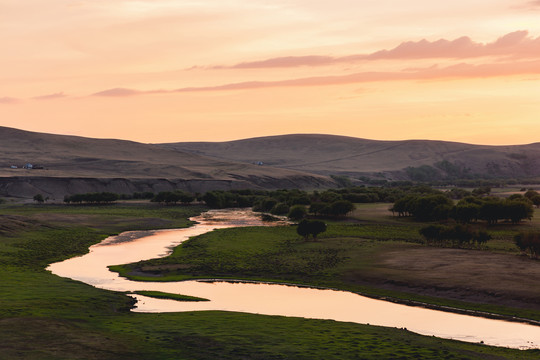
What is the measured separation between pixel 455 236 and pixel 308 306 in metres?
40.9

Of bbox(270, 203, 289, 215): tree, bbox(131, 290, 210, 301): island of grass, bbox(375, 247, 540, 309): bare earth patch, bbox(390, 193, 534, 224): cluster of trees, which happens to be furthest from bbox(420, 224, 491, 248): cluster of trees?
bbox(270, 203, 289, 215): tree

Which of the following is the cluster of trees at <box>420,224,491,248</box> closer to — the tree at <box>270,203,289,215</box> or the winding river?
the winding river

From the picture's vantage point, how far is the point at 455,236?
90.9 m

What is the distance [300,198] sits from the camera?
182875 mm

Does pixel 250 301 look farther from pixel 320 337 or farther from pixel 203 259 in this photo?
pixel 203 259

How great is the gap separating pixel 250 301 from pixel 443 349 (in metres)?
22.7

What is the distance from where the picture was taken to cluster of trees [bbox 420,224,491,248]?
89.9 metres

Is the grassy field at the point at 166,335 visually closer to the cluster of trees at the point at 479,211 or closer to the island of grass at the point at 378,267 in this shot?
the island of grass at the point at 378,267

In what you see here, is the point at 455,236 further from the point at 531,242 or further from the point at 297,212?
the point at 297,212

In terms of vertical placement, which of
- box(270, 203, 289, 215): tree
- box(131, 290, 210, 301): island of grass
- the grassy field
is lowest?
box(131, 290, 210, 301): island of grass

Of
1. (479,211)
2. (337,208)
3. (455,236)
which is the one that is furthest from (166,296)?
(337,208)

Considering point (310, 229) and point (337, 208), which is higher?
point (337, 208)

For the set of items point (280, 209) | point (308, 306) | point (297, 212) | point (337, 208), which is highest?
point (337, 208)

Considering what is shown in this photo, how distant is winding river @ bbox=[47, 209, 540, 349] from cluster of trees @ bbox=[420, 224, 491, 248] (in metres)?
32.8
